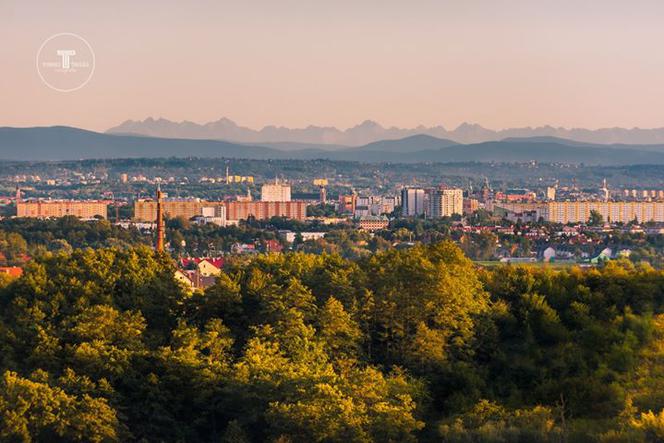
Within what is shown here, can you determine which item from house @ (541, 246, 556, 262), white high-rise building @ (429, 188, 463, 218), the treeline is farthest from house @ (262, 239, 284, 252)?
the treeline

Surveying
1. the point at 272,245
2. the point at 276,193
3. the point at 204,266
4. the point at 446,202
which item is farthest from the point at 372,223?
the point at 276,193

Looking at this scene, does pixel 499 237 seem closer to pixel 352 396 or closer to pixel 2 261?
pixel 2 261

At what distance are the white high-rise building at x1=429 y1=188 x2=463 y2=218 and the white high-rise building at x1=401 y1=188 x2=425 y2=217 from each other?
1628 mm

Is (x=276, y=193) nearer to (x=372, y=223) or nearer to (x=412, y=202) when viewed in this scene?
(x=412, y=202)

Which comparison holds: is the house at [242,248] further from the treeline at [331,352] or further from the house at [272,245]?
the treeline at [331,352]

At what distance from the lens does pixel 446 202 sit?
136 m

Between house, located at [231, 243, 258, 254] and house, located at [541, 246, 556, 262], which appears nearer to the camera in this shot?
house, located at [541, 246, 556, 262]

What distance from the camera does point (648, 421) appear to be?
792 inches

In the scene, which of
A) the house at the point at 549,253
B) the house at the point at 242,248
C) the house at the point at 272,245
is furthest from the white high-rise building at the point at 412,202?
the house at the point at 549,253

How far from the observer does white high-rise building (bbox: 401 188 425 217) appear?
137750 millimetres

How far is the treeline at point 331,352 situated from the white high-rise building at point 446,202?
338 feet

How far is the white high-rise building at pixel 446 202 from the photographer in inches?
5251

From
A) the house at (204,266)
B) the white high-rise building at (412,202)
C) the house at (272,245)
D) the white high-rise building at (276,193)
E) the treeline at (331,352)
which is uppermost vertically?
the treeline at (331,352)

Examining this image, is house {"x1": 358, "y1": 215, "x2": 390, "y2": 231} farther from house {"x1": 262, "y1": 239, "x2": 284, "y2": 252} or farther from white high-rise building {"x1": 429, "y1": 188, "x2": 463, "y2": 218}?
house {"x1": 262, "y1": 239, "x2": 284, "y2": 252}
